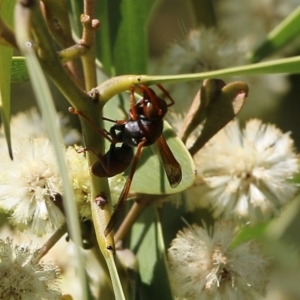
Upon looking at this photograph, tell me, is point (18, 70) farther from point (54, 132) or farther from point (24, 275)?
point (54, 132)

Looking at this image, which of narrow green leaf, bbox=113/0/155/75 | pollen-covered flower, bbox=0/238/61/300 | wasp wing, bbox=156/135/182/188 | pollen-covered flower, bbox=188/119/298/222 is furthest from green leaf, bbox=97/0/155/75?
pollen-covered flower, bbox=0/238/61/300

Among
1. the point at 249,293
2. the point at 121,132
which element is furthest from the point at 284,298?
the point at 121,132

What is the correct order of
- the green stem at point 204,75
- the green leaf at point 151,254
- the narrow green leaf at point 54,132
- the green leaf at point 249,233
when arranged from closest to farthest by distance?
the narrow green leaf at point 54,132 → the green stem at point 204,75 → the green leaf at point 151,254 → the green leaf at point 249,233

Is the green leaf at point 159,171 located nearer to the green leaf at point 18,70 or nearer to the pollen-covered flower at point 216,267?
the pollen-covered flower at point 216,267

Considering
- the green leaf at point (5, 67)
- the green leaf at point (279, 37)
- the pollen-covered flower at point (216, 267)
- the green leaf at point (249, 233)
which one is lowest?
the pollen-covered flower at point (216, 267)

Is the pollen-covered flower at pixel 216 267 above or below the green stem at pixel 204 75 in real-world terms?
below

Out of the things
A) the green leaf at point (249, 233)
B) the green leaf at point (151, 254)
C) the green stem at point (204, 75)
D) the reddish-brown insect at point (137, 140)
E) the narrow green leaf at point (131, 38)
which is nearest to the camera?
the green stem at point (204, 75)

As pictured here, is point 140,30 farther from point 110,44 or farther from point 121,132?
point 121,132

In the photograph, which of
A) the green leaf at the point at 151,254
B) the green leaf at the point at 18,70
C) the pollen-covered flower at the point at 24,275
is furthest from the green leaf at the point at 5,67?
the green leaf at the point at 151,254
